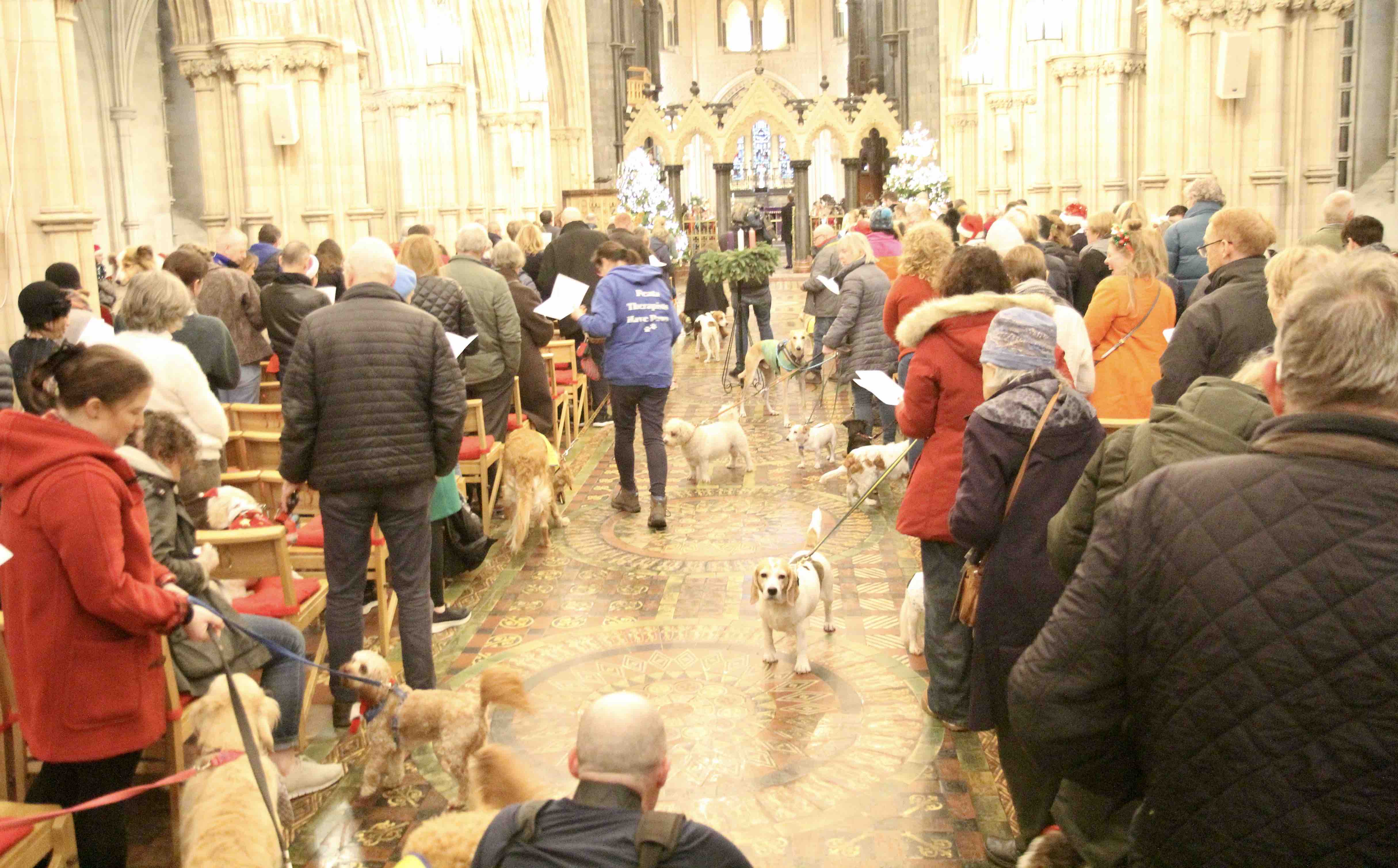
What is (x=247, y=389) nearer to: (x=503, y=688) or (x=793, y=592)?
(x=793, y=592)

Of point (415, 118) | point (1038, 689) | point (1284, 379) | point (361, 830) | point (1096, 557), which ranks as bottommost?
point (361, 830)

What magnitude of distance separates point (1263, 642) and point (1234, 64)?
9044 millimetres

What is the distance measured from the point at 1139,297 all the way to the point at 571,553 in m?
3.49

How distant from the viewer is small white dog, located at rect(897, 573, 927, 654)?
17.2 feet

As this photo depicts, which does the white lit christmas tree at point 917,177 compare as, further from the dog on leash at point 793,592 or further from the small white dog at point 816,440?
the dog on leash at point 793,592

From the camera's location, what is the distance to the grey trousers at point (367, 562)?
4566 millimetres

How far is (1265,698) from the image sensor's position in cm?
174

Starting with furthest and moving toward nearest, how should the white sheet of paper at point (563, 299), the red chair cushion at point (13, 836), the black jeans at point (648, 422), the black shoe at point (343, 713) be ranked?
the white sheet of paper at point (563, 299), the black jeans at point (648, 422), the black shoe at point (343, 713), the red chair cushion at point (13, 836)

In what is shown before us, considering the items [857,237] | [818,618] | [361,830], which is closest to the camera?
[361,830]

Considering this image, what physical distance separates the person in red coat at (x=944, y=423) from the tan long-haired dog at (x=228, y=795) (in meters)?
2.20

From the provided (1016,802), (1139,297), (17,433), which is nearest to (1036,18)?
(1139,297)

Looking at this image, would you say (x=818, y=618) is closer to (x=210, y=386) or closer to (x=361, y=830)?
(x=361, y=830)

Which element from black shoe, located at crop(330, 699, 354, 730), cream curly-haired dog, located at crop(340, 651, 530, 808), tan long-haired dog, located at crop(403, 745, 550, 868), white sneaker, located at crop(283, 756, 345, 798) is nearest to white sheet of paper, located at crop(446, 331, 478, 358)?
black shoe, located at crop(330, 699, 354, 730)

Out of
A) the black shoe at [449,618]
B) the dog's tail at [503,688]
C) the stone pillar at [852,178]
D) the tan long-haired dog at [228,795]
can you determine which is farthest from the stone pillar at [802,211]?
the tan long-haired dog at [228,795]
